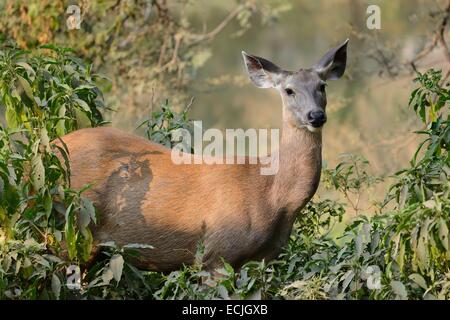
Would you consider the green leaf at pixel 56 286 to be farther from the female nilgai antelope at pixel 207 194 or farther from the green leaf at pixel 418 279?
the green leaf at pixel 418 279

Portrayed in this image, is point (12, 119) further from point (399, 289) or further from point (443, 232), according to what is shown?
point (443, 232)

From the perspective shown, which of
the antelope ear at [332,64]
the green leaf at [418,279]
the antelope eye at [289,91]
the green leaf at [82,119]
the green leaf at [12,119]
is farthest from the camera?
the green leaf at [82,119]

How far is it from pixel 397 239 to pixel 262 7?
9559 millimetres

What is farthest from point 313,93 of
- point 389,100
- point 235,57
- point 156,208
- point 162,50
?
point 235,57

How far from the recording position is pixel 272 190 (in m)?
7.02

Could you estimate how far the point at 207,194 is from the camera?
7.02 m

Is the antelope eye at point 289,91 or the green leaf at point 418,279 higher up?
the antelope eye at point 289,91

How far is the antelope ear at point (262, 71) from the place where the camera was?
7.44 metres

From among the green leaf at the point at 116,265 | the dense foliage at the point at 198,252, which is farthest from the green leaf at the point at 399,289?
the green leaf at the point at 116,265

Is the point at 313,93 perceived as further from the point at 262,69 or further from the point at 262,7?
the point at 262,7

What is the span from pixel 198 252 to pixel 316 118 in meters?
1.09

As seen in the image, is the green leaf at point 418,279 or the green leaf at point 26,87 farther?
the green leaf at point 26,87

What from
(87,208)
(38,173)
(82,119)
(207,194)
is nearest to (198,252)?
(207,194)

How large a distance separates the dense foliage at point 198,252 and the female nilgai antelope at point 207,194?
0.46ft
